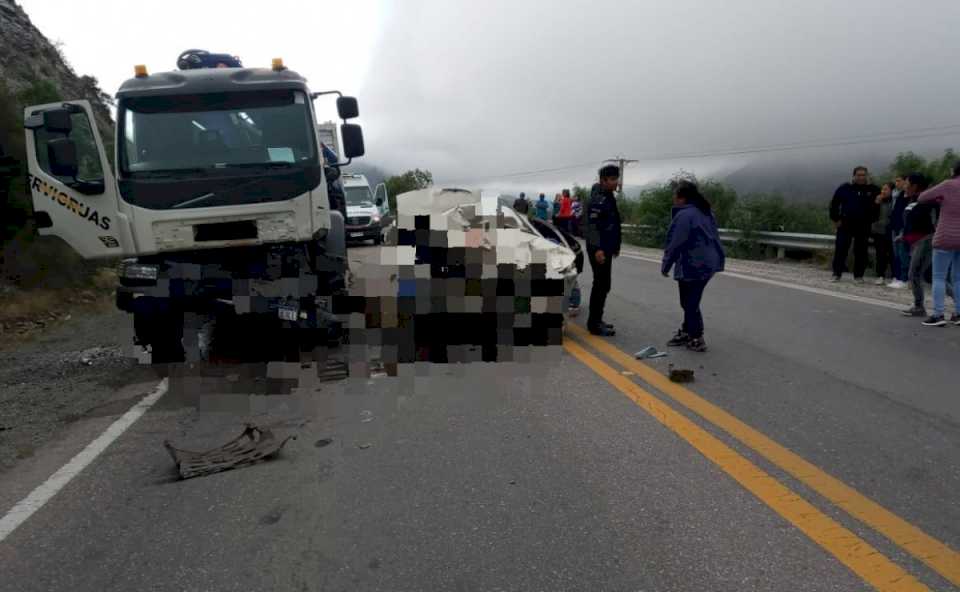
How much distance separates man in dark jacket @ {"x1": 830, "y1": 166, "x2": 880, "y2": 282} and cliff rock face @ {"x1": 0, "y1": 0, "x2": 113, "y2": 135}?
16982 millimetres

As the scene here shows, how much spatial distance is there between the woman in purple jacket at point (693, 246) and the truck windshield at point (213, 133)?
3527 mm

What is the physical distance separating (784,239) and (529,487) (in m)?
15.4

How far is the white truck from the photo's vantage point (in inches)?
255

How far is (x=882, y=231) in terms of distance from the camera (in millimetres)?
12391

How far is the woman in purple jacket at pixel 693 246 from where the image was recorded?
7.02 m

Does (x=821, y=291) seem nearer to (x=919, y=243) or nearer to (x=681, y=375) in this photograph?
(x=919, y=243)

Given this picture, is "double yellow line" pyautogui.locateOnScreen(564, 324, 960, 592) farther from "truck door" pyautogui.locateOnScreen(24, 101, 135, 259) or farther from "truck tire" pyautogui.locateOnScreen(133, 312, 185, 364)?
"truck door" pyautogui.locateOnScreen(24, 101, 135, 259)

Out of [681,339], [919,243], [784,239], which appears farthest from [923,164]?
[681,339]

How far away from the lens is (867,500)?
3.68m

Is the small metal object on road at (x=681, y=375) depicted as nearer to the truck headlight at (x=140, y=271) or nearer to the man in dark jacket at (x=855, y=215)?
the truck headlight at (x=140, y=271)

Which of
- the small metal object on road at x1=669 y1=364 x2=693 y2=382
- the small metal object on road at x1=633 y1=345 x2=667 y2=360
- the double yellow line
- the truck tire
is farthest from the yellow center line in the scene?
the truck tire

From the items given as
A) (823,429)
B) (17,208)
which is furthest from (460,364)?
(17,208)

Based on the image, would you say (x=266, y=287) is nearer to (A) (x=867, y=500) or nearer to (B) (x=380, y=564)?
(B) (x=380, y=564)

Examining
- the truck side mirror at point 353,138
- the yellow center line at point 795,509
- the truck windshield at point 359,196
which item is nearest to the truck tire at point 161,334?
the truck side mirror at point 353,138
